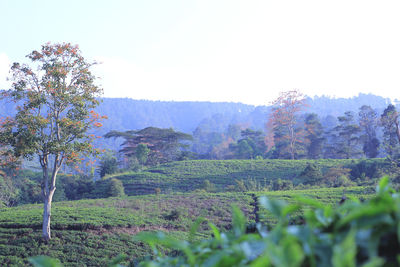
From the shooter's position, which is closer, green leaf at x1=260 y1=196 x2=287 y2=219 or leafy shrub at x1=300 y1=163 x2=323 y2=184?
green leaf at x1=260 y1=196 x2=287 y2=219

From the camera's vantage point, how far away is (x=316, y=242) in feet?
1.92

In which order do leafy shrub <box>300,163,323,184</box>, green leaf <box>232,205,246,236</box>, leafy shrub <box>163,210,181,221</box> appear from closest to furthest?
green leaf <box>232,205,246,236</box> → leafy shrub <box>163,210,181,221</box> → leafy shrub <box>300,163,323,184</box>

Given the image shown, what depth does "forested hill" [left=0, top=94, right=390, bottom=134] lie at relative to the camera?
8006 centimetres

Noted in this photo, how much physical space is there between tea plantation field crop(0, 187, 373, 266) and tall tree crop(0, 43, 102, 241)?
2.27 ft

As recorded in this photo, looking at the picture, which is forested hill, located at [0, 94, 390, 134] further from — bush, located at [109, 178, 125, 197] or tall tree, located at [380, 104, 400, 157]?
bush, located at [109, 178, 125, 197]

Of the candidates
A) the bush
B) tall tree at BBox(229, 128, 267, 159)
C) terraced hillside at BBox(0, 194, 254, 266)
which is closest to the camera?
terraced hillside at BBox(0, 194, 254, 266)

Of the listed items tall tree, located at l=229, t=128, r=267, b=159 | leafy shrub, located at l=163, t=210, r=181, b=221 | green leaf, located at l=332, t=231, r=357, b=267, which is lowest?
leafy shrub, located at l=163, t=210, r=181, b=221

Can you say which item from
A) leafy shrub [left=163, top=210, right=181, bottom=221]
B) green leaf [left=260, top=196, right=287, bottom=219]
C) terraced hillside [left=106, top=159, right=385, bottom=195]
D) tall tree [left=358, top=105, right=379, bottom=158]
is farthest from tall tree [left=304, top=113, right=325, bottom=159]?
green leaf [left=260, top=196, right=287, bottom=219]

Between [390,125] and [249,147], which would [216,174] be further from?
[249,147]

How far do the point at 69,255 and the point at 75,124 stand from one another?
3.16m

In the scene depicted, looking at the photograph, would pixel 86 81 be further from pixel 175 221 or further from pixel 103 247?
pixel 175 221

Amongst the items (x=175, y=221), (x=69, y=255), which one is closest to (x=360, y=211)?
(x=69, y=255)

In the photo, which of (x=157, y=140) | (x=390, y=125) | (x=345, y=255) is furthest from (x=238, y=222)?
(x=157, y=140)

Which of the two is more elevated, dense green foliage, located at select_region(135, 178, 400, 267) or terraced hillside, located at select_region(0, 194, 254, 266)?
dense green foliage, located at select_region(135, 178, 400, 267)
